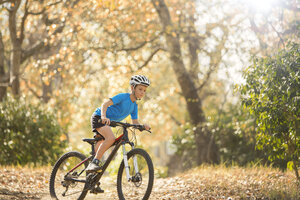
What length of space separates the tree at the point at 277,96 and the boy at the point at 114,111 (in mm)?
2294

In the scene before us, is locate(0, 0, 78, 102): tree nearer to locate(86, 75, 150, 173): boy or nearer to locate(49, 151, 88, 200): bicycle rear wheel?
locate(49, 151, 88, 200): bicycle rear wheel

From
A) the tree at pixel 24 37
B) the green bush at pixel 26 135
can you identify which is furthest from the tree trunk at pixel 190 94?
the green bush at pixel 26 135

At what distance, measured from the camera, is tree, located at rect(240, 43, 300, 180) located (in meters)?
5.82

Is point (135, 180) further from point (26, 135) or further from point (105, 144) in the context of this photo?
point (26, 135)

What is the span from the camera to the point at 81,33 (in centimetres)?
1209

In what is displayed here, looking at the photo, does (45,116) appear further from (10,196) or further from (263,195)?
(263,195)

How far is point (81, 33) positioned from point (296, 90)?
8324 millimetres

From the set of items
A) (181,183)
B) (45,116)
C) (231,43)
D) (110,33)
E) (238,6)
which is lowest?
(181,183)

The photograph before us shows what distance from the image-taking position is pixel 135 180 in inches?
183

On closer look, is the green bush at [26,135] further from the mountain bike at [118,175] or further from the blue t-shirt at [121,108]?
the blue t-shirt at [121,108]

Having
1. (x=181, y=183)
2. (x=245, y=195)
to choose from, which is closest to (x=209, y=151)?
(x=181, y=183)

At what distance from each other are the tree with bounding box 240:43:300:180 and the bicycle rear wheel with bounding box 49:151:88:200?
3.24m

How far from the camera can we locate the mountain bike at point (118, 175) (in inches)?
184

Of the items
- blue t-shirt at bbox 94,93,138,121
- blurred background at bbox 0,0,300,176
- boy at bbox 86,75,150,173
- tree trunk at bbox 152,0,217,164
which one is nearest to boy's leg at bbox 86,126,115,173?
boy at bbox 86,75,150,173
